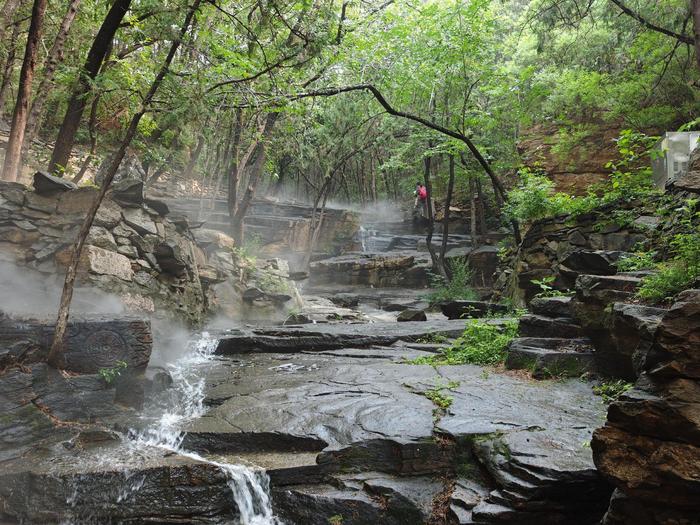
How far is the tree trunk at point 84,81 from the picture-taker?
24.0ft

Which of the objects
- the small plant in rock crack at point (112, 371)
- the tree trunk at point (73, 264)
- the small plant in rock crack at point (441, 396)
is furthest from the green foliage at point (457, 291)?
the tree trunk at point (73, 264)

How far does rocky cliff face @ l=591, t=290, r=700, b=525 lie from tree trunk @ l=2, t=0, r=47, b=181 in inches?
416

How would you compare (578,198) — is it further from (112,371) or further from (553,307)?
(112,371)

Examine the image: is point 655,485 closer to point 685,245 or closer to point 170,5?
point 685,245

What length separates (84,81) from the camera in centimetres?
822

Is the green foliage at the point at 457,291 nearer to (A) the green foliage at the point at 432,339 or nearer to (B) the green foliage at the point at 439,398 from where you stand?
(A) the green foliage at the point at 432,339

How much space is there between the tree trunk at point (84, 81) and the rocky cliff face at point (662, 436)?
7.93 m

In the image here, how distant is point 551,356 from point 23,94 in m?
10.5

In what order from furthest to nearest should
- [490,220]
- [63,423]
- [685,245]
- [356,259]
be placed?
[490,220] → [356,259] → [63,423] → [685,245]

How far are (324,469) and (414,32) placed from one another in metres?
15.5

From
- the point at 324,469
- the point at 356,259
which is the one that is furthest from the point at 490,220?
the point at 324,469

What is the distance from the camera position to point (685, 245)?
5.22 m

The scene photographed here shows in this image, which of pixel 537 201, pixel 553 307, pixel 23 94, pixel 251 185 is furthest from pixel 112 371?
pixel 251 185

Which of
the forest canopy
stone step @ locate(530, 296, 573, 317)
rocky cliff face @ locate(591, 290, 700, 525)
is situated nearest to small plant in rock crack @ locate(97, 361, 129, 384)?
the forest canopy
